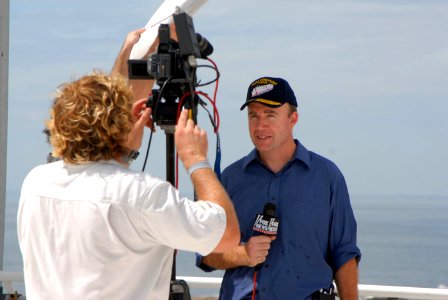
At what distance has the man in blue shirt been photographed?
4.09 meters

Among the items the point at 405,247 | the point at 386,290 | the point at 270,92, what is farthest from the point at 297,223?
the point at 405,247

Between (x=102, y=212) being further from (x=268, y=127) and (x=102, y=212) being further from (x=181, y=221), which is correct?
(x=268, y=127)

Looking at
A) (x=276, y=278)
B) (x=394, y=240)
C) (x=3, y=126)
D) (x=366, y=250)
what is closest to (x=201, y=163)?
(x=276, y=278)

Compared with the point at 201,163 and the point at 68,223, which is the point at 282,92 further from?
the point at 68,223

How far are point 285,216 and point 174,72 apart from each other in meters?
0.99

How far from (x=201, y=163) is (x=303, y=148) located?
4.05 feet

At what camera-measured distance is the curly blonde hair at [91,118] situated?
300cm

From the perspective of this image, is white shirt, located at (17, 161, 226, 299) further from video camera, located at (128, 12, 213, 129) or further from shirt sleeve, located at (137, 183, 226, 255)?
video camera, located at (128, 12, 213, 129)

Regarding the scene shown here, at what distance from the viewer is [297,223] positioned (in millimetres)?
4141

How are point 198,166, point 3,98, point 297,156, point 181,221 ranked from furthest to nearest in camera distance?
point 3,98 < point 297,156 < point 198,166 < point 181,221

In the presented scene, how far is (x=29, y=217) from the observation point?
310cm

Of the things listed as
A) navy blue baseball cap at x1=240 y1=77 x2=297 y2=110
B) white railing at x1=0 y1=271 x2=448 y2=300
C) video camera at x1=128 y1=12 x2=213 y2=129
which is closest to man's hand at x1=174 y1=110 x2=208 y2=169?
video camera at x1=128 y1=12 x2=213 y2=129

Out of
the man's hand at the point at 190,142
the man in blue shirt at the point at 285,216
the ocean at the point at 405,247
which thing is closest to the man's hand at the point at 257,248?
the man in blue shirt at the point at 285,216

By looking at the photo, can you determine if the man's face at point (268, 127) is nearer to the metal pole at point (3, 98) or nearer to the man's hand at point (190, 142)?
the man's hand at point (190, 142)
